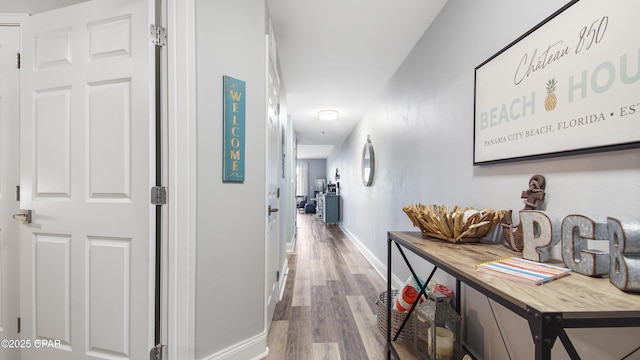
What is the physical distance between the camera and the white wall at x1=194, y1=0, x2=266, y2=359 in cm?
139

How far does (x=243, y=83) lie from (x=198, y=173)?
616mm

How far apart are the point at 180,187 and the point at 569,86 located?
5.67ft

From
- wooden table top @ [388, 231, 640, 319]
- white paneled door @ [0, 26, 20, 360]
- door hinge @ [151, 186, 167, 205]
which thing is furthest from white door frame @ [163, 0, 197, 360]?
wooden table top @ [388, 231, 640, 319]

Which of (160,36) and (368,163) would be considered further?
(368,163)

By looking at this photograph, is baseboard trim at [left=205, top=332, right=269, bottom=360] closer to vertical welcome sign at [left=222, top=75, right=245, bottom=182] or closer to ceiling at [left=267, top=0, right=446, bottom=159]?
vertical welcome sign at [left=222, top=75, right=245, bottom=182]

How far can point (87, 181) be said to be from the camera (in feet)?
4.56

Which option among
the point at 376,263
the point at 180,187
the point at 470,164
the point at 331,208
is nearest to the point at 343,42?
the point at 470,164

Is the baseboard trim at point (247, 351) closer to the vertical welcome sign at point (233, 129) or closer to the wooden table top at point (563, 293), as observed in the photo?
the vertical welcome sign at point (233, 129)

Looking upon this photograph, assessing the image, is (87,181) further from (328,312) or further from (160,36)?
(328,312)

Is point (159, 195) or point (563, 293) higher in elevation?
point (159, 195)

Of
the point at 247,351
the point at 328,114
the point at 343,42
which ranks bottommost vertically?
the point at 247,351

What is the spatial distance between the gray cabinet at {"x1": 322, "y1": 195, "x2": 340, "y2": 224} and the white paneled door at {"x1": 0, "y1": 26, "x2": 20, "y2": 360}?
614 centimetres

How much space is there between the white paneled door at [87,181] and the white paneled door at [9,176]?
4.1 inches

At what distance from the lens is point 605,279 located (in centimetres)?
70
